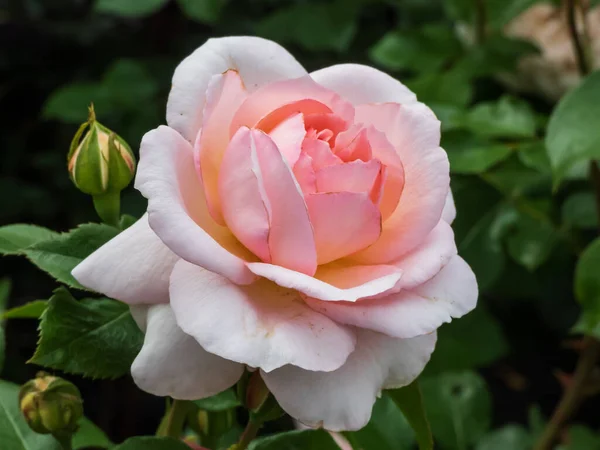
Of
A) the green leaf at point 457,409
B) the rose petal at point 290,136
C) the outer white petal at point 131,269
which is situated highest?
the rose petal at point 290,136

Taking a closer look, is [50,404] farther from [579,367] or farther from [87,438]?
[579,367]

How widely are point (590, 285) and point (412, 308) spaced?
41 cm

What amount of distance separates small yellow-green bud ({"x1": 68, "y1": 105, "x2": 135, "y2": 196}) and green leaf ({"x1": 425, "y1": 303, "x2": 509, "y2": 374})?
71 cm

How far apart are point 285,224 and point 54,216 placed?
1.24m

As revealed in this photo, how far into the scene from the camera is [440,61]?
1.01m

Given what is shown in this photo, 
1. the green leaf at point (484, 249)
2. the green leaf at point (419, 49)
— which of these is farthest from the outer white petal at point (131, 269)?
the green leaf at point (419, 49)

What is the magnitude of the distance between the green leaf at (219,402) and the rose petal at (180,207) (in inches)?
5.7

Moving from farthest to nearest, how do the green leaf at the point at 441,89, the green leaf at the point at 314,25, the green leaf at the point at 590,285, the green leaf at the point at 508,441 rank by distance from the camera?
the green leaf at the point at 314,25, the green leaf at the point at 508,441, the green leaf at the point at 441,89, the green leaf at the point at 590,285

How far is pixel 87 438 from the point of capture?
0.56m

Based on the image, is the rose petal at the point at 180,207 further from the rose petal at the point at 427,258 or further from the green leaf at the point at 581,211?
the green leaf at the point at 581,211

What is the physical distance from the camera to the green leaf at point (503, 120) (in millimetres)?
802

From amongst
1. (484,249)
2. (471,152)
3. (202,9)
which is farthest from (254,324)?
(202,9)

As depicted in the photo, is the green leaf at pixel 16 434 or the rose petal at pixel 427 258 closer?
the rose petal at pixel 427 258

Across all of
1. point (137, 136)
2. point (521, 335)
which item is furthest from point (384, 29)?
point (521, 335)
